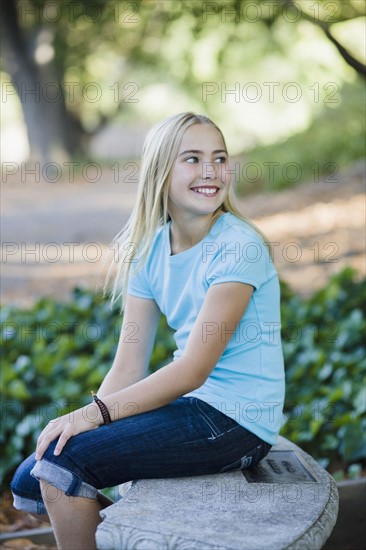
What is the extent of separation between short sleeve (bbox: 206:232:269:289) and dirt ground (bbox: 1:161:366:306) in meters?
3.89

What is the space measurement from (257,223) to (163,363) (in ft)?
17.3

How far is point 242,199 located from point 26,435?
27.9 feet

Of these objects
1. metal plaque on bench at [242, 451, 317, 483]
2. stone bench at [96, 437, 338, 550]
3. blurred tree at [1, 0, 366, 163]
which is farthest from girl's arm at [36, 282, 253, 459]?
blurred tree at [1, 0, 366, 163]

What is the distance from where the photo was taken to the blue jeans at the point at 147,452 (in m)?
2.35

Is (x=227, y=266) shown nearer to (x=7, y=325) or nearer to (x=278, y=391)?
(x=278, y=391)

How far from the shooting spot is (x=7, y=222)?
42.4 ft

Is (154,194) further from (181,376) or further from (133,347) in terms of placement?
(181,376)

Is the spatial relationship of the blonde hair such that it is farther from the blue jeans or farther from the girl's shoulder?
the blue jeans

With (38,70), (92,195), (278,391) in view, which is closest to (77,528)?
(278,391)

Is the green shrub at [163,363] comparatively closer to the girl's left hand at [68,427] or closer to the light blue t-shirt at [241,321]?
the light blue t-shirt at [241,321]

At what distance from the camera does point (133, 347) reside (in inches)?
116

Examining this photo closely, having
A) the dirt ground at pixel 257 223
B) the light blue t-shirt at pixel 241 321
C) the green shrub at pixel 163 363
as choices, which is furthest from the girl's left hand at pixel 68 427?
the dirt ground at pixel 257 223

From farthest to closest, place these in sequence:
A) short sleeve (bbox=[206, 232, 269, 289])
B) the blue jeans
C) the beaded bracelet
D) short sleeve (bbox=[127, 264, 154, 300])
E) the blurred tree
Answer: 1. the blurred tree
2. short sleeve (bbox=[127, 264, 154, 300])
3. short sleeve (bbox=[206, 232, 269, 289])
4. the beaded bracelet
5. the blue jeans

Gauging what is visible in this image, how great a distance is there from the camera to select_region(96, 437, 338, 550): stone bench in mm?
2023
